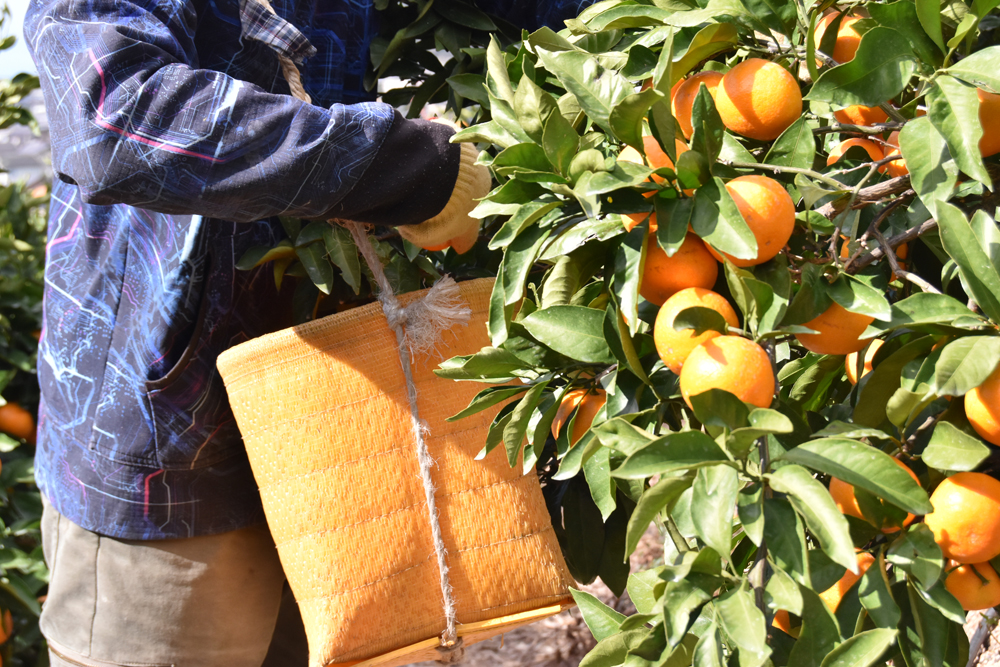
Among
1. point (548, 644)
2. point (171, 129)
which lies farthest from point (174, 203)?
point (548, 644)

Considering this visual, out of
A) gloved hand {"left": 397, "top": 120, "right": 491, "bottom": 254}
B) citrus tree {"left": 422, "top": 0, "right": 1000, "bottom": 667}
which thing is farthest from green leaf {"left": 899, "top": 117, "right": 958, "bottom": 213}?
gloved hand {"left": 397, "top": 120, "right": 491, "bottom": 254}

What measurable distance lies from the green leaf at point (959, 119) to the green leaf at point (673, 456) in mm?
238

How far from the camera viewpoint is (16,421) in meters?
1.96

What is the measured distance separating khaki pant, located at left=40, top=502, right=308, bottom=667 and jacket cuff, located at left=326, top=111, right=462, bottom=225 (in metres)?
0.59

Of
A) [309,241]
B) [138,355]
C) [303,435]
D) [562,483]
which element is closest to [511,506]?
[562,483]

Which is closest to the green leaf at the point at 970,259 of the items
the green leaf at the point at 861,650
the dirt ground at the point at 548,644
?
the green leaf at the point at 861,650

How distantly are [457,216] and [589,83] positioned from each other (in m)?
0.47

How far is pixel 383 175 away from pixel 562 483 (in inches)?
20.4

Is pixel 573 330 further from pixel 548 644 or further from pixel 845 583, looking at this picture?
pixel 548 644

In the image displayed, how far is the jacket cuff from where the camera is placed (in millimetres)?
1024

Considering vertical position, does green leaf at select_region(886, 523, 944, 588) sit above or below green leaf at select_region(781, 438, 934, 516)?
below

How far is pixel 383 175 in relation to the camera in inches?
40.4

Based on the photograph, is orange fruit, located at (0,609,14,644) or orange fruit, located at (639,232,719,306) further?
orange fruit, located at (0,609,14,644)

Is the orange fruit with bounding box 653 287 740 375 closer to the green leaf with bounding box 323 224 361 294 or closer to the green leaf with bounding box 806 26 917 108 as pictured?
the green leaf with bounding box 806 26 917 108
